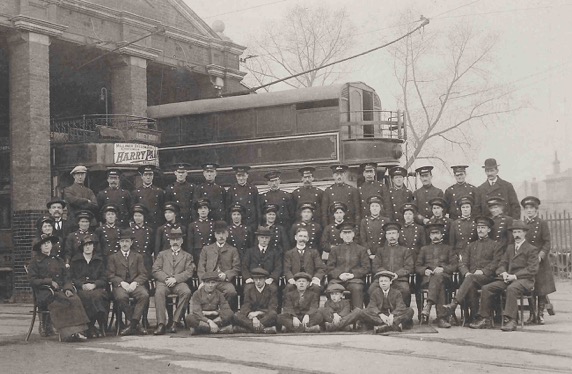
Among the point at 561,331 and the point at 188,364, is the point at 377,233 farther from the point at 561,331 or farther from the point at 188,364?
the point at 188,364

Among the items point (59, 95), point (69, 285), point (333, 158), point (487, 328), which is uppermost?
point (59, 95)

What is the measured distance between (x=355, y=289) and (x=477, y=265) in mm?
1599

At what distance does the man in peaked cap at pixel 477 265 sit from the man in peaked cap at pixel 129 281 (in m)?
3.95

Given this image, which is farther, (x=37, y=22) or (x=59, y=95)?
(x=59, y=95)

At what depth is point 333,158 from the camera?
16.1 m

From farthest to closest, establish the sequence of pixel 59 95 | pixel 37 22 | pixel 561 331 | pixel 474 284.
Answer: pixel 59 95, pixel 37 22, pixel 474 284, pixel 561 331

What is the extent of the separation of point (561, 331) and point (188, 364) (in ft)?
14.9

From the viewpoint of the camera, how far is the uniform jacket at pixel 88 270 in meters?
9.68

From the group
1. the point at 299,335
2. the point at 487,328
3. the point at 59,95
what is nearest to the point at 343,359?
the point at 299,335

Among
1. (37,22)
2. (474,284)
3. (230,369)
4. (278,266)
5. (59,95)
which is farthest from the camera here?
(59,95)

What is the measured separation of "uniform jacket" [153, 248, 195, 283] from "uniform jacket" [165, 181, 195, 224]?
1570 mm

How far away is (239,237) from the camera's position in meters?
10.7

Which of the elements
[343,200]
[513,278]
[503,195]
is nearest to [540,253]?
[513,278]

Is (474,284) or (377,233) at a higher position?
(377,233)
